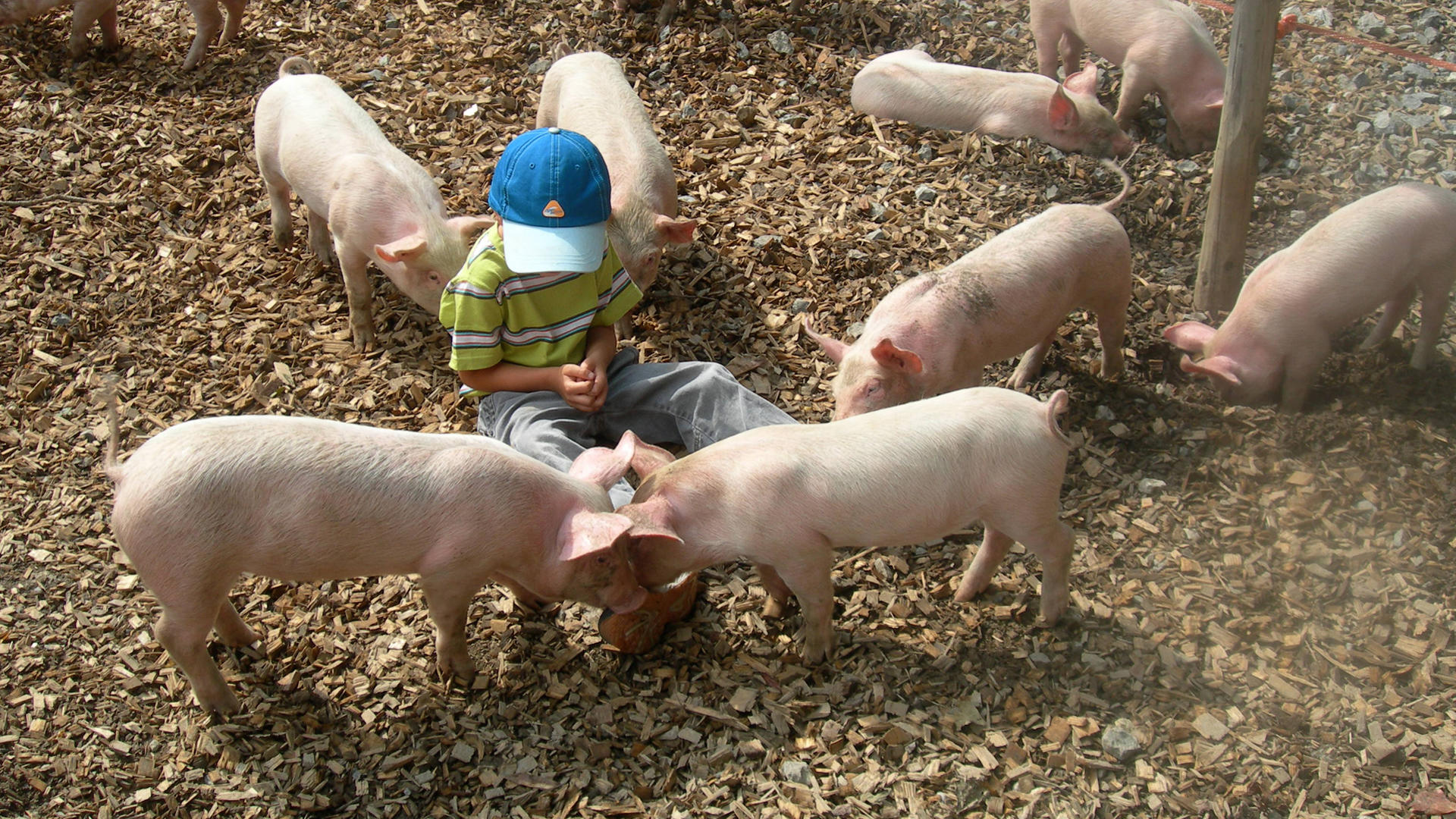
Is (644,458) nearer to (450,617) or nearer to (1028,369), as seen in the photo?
(450,617)

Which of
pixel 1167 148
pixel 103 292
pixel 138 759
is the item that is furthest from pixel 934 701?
pixel 103 292

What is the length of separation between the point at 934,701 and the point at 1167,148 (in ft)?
13.9

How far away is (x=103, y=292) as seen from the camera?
5.69m

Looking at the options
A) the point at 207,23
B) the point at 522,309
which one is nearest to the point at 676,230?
the point at 522,309

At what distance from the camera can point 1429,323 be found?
498 cm

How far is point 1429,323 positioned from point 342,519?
4.82 meters

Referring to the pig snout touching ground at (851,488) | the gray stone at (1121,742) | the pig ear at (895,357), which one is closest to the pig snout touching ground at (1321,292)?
the pig ear at (895,357)

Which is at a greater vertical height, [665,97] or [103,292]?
[665,97]

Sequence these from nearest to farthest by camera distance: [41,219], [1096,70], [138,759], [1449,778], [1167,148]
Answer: [1449,778] → [138,759] → [41,219] → [1167,148] → [1096,70]

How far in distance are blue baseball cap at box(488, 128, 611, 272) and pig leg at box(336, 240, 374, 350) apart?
146 centimetres

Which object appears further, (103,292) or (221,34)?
(221,34)

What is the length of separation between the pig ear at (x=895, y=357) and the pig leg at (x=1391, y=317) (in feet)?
8.27

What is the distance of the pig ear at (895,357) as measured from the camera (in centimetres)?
427

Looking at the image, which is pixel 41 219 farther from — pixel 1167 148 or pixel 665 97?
pixel 1167 148
